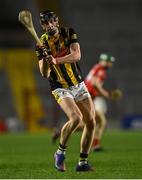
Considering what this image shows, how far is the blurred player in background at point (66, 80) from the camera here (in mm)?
8977

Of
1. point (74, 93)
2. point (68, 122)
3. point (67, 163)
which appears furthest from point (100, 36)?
point (68, 122)

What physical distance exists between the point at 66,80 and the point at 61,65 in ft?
0.67

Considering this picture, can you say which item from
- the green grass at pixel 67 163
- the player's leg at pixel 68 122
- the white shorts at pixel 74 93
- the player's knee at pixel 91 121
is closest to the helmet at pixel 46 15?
the white shorts at pixel 74 93

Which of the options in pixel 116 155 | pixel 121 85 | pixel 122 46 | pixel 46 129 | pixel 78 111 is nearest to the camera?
pixel 78 111

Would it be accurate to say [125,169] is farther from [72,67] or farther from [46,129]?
[46,129]

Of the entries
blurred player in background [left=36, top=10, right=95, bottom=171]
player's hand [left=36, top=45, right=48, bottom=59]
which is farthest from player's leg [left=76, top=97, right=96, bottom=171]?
player's hand [left=36, top=45, right=48, bottom=59]

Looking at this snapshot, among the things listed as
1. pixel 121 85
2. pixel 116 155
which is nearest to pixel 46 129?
pixel 121 85

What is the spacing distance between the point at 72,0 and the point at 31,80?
165 inches

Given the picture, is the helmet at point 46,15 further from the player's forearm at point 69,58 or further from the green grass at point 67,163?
the green grass at point 67,163

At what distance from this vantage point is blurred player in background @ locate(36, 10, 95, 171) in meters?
8.98

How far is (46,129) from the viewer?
27.0 metres

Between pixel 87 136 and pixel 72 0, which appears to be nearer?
pixel 87 136

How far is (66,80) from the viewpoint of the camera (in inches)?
360

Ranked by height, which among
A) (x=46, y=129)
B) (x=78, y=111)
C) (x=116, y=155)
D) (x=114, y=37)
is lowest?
(x=46, y=129)
